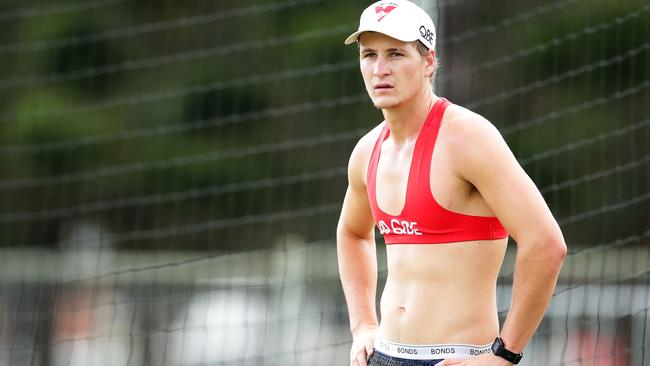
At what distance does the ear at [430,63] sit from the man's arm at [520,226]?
351mm

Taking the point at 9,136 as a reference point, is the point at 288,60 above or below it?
above

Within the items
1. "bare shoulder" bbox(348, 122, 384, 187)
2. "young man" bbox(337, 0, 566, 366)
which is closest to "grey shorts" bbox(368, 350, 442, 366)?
"young man" bbox(337, 0, 566, 366)

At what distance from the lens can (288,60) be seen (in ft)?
41.7

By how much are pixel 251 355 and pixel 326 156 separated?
12.6 ft

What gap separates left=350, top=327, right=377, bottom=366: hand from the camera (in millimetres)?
3557

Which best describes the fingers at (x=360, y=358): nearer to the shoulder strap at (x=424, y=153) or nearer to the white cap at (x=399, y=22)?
the shoulder strap at (x=424, y=153)

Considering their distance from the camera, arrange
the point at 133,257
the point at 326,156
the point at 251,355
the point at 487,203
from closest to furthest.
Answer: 1. the point at 487,203
2. the point at 251,355
3. the point at 133,257
4. the point at 326,156

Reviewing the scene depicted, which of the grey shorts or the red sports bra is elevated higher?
the red sports bra

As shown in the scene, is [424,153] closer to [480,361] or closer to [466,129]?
[466,129]

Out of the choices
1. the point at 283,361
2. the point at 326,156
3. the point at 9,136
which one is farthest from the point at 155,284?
the point at 9,136

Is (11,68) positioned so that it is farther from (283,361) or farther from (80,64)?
(283,361)

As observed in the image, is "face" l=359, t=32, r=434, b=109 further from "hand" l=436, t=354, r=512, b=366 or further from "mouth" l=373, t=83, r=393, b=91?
"hand" l=436, t=354, r=512, b=366

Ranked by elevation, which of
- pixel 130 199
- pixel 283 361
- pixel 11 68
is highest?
pixel 11 68

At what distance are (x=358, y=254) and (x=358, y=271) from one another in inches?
2.0
